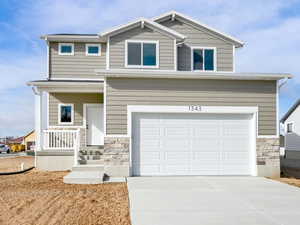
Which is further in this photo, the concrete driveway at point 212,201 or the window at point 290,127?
the window at point 290,127

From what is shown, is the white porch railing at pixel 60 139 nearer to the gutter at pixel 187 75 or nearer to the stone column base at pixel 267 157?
the gutter at pixel 187 75

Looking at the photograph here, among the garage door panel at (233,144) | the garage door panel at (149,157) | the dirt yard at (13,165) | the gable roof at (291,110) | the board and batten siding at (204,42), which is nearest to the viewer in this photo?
the garage door panel at (149,157)

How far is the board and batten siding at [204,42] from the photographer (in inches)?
575

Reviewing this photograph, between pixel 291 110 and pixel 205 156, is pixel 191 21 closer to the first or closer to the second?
pixel 205 156

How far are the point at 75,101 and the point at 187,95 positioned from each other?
639 cm

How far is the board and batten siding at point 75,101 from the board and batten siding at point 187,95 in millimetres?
4243

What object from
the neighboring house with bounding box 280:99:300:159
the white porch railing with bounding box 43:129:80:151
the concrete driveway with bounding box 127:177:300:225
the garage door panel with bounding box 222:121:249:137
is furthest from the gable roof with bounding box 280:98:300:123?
the white porch railing with bounding box 43:129:80:151

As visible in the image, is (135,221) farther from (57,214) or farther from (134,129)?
(134,129)

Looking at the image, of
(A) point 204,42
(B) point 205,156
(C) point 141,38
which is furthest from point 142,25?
(B) point 205,156

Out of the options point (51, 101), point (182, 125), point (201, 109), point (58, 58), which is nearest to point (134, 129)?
point (182, 125)

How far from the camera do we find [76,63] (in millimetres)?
14914

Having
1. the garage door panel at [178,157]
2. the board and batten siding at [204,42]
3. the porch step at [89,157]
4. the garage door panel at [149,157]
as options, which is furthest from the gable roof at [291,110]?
the porch step at [89,157]

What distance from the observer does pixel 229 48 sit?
48.6 feet

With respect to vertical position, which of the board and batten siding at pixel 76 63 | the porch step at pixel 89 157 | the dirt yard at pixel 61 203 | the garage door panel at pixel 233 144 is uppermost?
the board and batten siding at pixel 76 63
